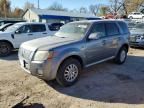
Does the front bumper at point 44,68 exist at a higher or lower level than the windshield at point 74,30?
lower

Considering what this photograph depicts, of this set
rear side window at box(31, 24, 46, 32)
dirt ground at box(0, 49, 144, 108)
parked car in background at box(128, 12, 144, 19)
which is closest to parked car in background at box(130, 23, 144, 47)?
dirt ground at box(0, 49, 144, 108)

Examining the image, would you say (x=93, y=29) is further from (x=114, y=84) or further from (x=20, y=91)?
(x=20, y=91)

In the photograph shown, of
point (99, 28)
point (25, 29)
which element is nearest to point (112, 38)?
point (99, 28)

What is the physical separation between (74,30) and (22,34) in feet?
15.5

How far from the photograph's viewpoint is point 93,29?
21.5 feet

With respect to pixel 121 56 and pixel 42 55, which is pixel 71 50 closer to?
pixel 42 55

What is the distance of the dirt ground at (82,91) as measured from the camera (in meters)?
4.75

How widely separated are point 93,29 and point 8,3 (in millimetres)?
69625

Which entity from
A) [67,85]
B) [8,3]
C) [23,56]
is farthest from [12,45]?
[8,3]

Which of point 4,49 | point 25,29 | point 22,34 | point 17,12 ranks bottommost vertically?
point 4,49

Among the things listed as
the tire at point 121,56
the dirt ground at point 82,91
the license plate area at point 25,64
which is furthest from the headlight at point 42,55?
the tire at point 121,56

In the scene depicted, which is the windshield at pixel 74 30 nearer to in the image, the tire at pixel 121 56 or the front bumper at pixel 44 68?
the front bumper at pixel 44 68

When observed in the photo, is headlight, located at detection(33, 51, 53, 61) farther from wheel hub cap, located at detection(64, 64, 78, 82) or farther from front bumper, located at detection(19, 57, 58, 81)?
wheel hub cap, located at detection(64, 64, 78, 82)

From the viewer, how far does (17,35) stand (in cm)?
1049
